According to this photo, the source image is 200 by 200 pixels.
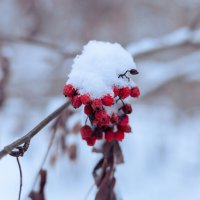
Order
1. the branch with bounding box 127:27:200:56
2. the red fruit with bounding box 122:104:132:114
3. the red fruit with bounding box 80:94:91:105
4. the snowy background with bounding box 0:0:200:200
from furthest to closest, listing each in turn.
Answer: the snowy background with bounding box 0:0:200:200, the branch with bounding box 127:27:200:56, the red fruit with bounding box 122:104:132:114, the red fruit with bounding box 80:94:91:105

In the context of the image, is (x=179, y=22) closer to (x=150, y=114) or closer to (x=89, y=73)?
(x=150, y=114)

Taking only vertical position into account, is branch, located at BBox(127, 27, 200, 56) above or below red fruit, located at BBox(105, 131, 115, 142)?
above

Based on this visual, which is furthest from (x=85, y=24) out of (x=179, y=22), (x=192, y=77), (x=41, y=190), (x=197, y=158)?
(x=41, y=190)

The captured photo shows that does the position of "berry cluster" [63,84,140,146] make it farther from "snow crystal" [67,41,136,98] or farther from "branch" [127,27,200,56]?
"branch" [127,27,200,56]

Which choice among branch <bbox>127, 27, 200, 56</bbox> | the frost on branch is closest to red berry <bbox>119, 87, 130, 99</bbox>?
the frost on branch

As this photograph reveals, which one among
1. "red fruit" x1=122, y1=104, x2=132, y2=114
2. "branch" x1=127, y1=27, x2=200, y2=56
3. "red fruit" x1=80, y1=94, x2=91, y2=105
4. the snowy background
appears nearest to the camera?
"red fruit" x1=80, y1=94, x2=91, y2=105

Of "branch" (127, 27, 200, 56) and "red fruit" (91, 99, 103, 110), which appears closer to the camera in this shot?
"red fruit" (91, 99, 103, 110)

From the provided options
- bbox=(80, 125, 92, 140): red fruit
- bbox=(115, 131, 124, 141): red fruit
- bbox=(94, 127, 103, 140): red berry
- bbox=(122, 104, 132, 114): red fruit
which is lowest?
bbox=(80, 125, 92, 140): red fruit

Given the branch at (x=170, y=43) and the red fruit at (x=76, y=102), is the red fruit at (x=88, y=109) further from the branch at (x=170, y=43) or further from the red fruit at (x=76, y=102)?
the branch at (x=170, y=43)
